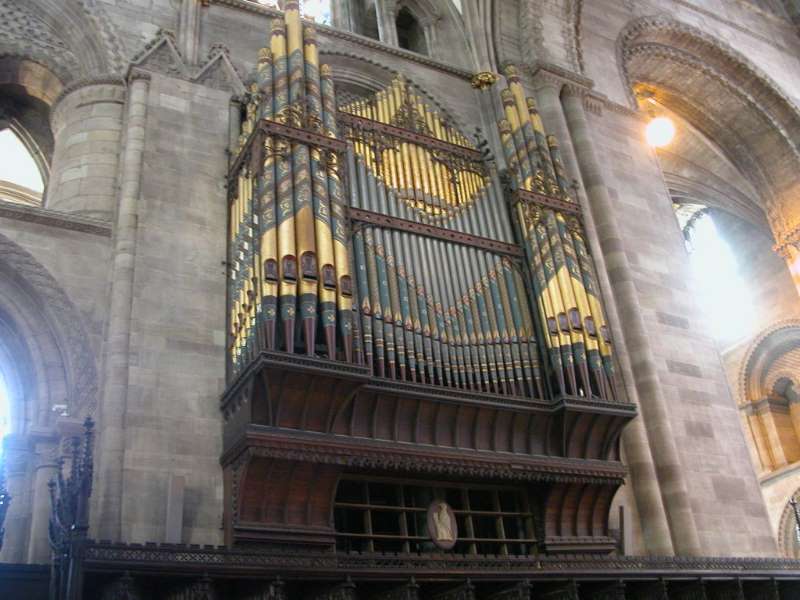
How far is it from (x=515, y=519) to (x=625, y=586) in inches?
66.7

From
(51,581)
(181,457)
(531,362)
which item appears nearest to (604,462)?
(531,362)

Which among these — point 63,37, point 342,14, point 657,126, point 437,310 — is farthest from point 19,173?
point 657,126

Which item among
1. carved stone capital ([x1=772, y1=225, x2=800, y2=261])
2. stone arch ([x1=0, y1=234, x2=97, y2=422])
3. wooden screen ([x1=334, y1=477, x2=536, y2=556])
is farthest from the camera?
carved stone capital ([x1=772, y1=225, x2=800, y2=261])

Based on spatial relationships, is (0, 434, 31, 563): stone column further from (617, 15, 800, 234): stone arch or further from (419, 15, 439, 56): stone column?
(617, 15, 800, 234): stone arch

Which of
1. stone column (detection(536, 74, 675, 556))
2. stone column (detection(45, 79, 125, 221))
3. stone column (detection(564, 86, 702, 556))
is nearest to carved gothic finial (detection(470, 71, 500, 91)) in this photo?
stone column (detection(564, 86, 702, 556))

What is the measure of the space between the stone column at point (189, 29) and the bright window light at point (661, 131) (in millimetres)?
13847

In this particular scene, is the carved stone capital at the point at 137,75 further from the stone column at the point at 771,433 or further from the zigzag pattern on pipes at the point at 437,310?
the stone column at the point at 771,433

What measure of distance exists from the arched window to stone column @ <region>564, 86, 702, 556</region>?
31.9ft

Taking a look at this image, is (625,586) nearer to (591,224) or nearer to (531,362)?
(531,362)

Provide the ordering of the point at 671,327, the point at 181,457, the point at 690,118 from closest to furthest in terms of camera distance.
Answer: the point at 181,457 < the point at 671,327 < the point at 690,118

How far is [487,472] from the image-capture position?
10.7 meters

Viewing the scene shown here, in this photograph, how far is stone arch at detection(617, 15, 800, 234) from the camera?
21.2 metres

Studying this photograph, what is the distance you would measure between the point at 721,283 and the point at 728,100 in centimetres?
736

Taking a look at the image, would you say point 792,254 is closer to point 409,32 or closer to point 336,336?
point 409,32
